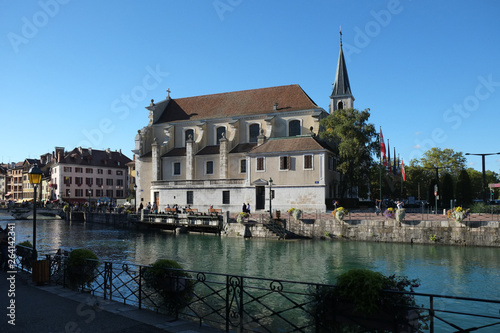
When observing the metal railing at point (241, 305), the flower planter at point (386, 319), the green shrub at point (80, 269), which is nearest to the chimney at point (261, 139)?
the metal railing at point (241, 305)

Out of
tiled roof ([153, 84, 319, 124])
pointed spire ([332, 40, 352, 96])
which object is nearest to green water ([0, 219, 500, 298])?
tiled roof ([153, 84, 319, 124])

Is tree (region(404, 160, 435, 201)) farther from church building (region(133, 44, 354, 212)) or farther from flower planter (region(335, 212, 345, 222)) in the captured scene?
flower planter (region(335, 212, 345, 222))

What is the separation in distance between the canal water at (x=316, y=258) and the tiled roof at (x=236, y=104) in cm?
2246

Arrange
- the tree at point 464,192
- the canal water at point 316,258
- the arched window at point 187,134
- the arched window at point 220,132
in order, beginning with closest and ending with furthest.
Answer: the canal water at point 316,258 → the tree at point 464,192 → the arched window at point 220,132 → the arched window at point 187,134

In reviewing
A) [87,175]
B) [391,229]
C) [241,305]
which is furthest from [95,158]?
[241,305]

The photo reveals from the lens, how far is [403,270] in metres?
19.1

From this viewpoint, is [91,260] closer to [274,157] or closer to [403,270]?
[403,270]

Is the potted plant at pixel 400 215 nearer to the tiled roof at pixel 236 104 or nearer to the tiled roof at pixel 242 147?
the tiled roof at pixel 236 104

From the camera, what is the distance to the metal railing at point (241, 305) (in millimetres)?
6586

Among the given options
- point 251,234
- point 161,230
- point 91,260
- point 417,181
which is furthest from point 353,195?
point 91,260

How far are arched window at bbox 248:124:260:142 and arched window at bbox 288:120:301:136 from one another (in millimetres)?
4278

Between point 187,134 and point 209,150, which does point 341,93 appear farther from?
point 187,134

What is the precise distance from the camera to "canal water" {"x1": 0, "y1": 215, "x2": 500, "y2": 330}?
57.1 feet

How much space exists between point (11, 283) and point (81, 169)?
78.6 meters
